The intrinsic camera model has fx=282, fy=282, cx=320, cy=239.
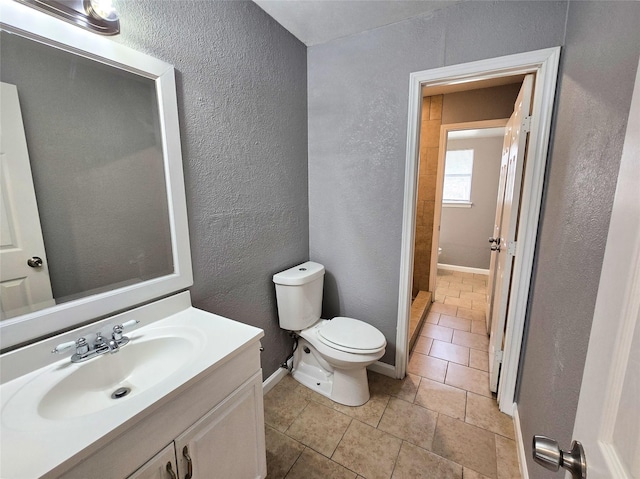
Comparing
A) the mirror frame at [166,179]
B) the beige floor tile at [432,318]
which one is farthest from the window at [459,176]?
the mirror frame at [166,179]

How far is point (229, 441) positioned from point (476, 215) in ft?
14.5

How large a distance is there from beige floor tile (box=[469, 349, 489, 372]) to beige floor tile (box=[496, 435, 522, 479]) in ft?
2.12

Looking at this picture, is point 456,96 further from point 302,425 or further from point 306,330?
point 302,425

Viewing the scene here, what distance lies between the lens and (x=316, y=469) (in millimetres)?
1384

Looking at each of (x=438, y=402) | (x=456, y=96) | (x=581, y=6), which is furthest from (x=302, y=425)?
(x=456, y=96)

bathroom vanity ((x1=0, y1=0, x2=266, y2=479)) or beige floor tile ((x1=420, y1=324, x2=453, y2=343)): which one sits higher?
bathroom vanity ((x1=0, y1=0, x2=266, y2=479))

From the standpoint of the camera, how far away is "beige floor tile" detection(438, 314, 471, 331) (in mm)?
2766

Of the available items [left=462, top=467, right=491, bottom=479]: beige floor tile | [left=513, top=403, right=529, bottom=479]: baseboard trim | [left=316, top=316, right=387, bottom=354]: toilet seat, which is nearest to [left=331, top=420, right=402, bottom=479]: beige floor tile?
[left=462, top=467, right=491, bottom=479]: beige floor tile

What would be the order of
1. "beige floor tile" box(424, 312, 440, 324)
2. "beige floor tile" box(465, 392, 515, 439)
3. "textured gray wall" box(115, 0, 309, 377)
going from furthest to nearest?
1. "beige floor tile" box(424, 312, 440, 324)
2. "beige floor tile" box(465, 392, 515, 439)
3. "textured gray wall" box(115, 0, 309, 377)

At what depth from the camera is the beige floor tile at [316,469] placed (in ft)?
4.44

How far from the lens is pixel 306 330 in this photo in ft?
6.27

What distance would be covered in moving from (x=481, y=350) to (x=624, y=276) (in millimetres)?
2363

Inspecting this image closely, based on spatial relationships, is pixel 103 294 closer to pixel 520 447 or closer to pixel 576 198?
pixel 576 198

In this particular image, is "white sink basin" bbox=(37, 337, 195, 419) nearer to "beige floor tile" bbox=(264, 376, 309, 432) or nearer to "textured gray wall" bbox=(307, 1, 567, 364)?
"beige floor tile" bbox=(264, 376, 309, 432)
